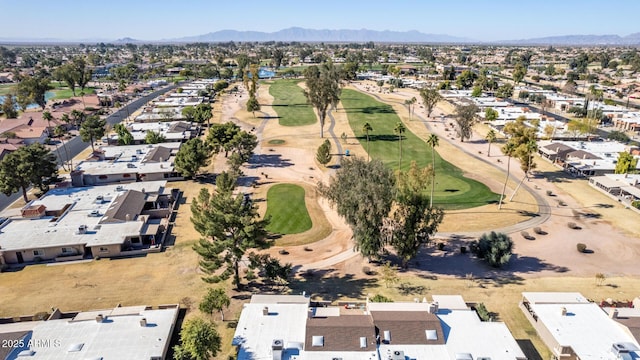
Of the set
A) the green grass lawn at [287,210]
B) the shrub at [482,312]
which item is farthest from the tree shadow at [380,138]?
the shrub at [482,312]

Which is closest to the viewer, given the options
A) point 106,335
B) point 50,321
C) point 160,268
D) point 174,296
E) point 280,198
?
point 106,335

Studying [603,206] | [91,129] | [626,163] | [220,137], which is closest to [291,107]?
[220,137]

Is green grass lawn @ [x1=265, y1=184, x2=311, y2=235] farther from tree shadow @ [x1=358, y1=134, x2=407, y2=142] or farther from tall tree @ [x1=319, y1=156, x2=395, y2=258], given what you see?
tree shadow @ [x1=358, y1=134, x2=407, y2=142]

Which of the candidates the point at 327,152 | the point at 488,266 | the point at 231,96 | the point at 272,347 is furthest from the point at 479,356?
the point at 231,96

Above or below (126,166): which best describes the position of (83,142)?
below

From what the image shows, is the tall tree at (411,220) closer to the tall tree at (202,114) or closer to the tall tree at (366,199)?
the tall tree at (366,199)

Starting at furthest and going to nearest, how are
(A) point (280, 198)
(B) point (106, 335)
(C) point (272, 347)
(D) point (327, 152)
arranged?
(D) point (327, 152) → (A) point (280, 198) → (B) point (106, 335) → (C) point (272, 347)

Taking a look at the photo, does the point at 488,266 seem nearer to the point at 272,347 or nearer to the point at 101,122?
the point at 272,347

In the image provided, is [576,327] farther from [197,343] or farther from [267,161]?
[267,161]
